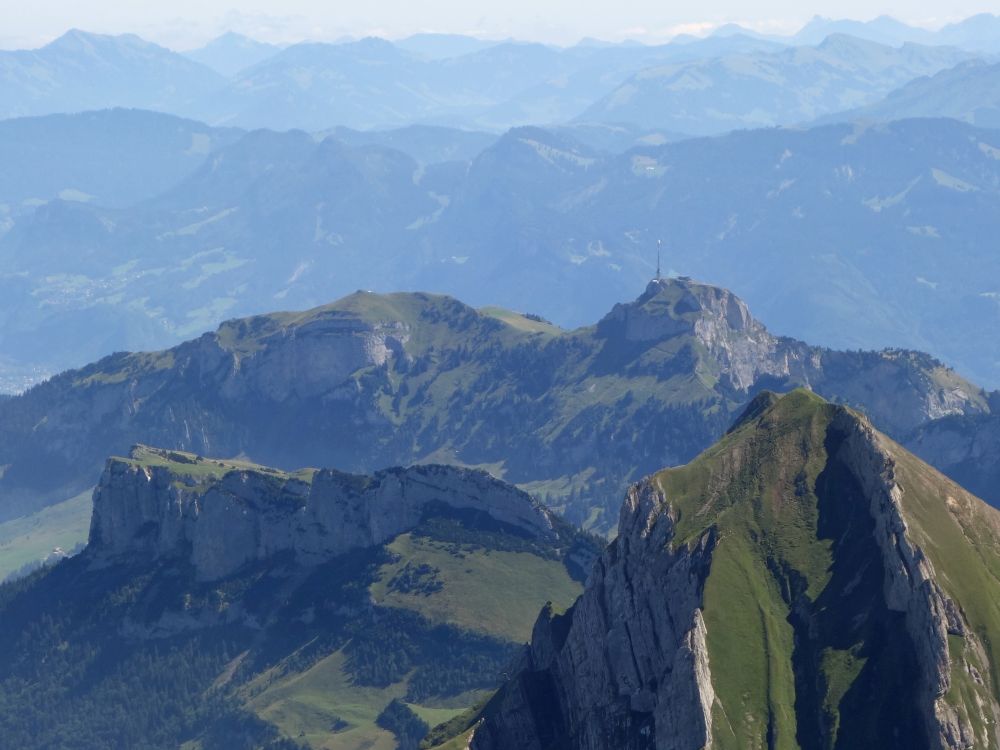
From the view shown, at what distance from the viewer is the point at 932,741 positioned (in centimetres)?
19438

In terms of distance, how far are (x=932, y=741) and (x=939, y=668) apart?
9.34 meters

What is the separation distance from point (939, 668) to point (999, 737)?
1018 centimetres

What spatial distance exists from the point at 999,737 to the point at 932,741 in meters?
9.10

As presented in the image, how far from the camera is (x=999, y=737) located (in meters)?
198

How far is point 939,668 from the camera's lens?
200 metres
